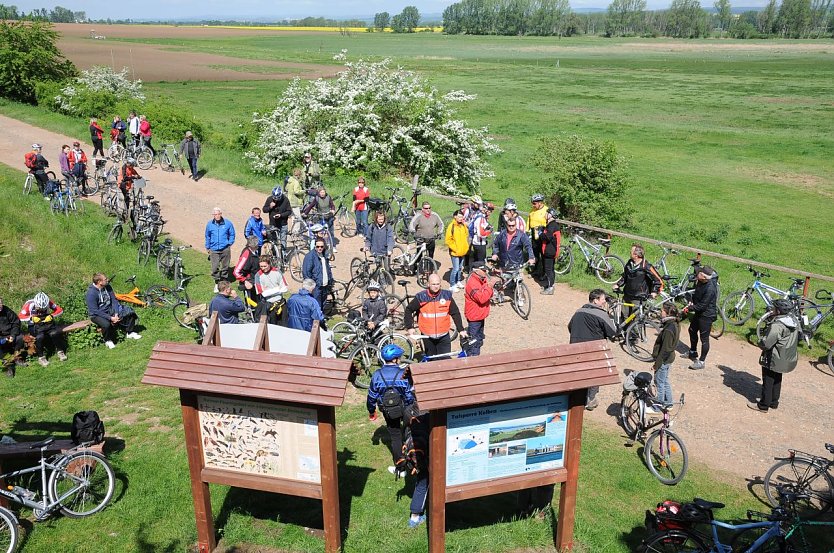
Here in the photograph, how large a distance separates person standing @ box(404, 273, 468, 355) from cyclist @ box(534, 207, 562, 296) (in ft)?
17.6

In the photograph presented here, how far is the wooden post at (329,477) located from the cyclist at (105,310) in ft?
23.8

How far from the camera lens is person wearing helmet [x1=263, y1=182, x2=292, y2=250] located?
53.4 ft

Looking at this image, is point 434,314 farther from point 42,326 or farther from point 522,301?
point 42,326

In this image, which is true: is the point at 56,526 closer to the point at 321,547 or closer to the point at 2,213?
the point at 321,547

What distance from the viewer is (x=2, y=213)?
56.4ft

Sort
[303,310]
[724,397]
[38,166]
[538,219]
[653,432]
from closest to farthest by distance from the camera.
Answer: [653,432]
[303,310]
[724,397]
[538,219]
[38,166]

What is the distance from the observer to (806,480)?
809 centimetres

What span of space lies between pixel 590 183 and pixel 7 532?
57.9 ft

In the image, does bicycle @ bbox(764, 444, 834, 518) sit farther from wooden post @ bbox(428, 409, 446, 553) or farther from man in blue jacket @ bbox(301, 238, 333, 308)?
man in blue jacket @ bbox(301, 238, 333, 308)

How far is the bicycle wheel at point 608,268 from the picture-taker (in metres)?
16.0

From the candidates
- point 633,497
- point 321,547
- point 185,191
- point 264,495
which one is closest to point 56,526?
point 264,495

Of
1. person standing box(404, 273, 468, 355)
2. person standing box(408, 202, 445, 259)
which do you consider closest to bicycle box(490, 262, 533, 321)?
person standing box(408, 202, 445, 259)

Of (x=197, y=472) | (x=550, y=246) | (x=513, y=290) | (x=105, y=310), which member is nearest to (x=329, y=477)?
(x=197, y=472)

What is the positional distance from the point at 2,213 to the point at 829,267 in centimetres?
2364
